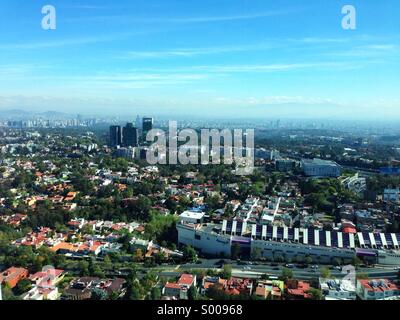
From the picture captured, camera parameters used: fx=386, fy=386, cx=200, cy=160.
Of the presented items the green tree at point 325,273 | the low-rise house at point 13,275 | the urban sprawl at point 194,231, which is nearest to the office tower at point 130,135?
the urban sprawl at point 194,231

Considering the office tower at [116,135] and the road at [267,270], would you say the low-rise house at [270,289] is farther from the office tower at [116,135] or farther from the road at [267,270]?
the office tower at [116,135]

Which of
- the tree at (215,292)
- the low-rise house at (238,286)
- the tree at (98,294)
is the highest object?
the tree at (215,292)

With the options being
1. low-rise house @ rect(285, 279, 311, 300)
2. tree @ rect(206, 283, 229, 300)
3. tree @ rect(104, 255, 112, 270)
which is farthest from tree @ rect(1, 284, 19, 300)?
low-rise house @ rect(285, 279, 311, 300)

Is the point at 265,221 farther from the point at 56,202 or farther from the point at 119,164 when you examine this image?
the point at 119,164

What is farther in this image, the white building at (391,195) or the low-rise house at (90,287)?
the white building at (391,195)

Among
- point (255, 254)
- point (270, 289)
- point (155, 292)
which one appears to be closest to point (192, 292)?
point (155, 292)

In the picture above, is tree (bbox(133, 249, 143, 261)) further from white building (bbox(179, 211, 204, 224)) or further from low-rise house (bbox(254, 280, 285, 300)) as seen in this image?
low-rise house (bbox(254, 280, 285, 300))

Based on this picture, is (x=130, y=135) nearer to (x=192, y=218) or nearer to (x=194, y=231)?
(x=192, y=218)

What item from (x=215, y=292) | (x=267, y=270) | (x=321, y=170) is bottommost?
(x=267, y=270)
